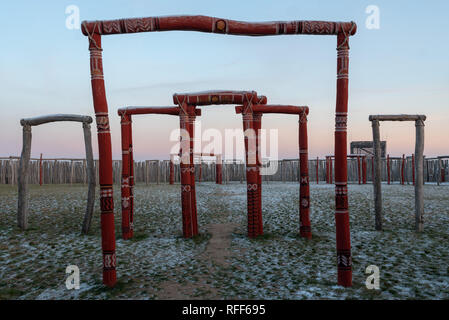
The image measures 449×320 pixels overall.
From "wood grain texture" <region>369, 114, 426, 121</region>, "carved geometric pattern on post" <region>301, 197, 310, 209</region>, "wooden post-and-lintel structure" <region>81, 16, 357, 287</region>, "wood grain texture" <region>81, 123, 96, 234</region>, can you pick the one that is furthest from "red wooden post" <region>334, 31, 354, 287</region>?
"wood grain texture" <region>81, 123, 96, 234</region>

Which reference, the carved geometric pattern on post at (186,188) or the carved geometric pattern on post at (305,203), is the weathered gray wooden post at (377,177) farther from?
the carved geometric pattern on post at (186,188)

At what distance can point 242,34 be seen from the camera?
390cm

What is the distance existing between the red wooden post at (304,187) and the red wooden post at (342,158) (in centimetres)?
268

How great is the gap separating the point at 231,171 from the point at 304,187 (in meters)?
21.4

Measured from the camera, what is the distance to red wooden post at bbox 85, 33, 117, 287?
3801 mm

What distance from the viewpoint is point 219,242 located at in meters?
6.28

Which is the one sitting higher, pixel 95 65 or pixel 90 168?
pixel 95 65

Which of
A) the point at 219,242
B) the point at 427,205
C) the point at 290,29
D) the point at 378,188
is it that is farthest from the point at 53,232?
the point at 427,205

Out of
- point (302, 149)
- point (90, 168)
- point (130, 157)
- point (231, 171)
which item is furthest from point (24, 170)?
point (231, 171)

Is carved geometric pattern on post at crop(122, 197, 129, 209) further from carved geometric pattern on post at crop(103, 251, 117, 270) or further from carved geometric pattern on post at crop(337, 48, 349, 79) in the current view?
carved geometric pattern on post at crop(337, 48, 349, 79)

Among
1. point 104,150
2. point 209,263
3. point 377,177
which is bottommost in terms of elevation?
point 209,263

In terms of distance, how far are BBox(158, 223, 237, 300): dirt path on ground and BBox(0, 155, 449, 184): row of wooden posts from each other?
56.4 ft

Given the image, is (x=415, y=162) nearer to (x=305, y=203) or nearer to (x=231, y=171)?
(x=305, y=203)

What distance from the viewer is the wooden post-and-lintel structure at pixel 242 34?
3781 millimetres
